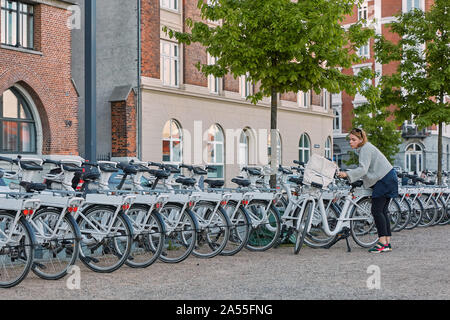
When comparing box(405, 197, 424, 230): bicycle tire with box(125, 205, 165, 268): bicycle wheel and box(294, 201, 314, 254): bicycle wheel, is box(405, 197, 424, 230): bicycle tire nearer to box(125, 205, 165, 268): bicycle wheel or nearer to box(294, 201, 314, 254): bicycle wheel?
box(294, 201, 314, 254): bicycle wheel

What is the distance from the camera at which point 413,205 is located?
44.1 ft

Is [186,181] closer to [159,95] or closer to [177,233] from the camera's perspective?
[177,233]

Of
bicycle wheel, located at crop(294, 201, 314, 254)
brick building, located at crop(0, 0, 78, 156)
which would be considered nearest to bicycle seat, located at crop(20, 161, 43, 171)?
Answer: bicycle wheel, located at crop(294, 201, 314, 254)

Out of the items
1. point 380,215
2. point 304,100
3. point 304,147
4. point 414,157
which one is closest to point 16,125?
point 380,215

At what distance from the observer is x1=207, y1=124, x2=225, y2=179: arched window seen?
29.8 m

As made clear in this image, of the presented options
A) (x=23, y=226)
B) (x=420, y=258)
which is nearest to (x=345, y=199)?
(x=420, y=258)

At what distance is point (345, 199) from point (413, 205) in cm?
419

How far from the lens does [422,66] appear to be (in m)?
17.6

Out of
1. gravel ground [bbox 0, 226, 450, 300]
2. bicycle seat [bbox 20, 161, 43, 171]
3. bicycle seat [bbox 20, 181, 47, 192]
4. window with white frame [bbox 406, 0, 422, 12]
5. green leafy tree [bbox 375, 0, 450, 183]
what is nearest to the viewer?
gravel ground [bbox 0, 226, 450, 300]

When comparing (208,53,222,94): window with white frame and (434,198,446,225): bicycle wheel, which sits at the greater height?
(208,53,222,94): window with white frame

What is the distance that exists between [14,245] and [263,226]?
4140 mm

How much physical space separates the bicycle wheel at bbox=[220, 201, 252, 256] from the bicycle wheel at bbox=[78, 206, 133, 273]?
6.87 feet

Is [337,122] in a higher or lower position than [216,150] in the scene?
higher
